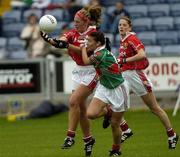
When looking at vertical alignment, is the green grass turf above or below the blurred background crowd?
below

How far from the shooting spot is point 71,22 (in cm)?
2542

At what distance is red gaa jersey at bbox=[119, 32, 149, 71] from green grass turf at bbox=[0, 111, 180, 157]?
1.33 meters

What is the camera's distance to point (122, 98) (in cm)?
1290

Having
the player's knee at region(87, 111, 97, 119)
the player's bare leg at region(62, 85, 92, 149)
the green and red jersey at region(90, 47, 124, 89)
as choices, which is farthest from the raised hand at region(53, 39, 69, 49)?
the player's knee at region(87, 111, 97, 119)

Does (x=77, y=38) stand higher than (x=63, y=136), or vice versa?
(x=77, y=38)

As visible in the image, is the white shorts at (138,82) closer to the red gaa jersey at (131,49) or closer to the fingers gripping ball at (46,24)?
the red gaa jersey at (131,49)

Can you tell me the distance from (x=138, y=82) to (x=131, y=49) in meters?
0.58

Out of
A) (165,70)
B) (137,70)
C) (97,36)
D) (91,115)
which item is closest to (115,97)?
(91,115)

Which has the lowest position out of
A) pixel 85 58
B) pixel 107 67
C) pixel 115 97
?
pixel 115 97

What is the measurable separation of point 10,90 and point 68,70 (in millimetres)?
1527

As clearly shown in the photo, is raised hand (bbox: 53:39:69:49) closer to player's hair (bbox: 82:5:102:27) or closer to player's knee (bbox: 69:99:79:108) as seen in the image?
Answer: player's hair (bbox: 82:5:102:27)

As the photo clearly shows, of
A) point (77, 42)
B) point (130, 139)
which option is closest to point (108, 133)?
point (130, 139)

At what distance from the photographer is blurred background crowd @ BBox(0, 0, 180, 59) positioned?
2356 centimetres

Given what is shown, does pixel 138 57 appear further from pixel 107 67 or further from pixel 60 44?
pixel 60 44
